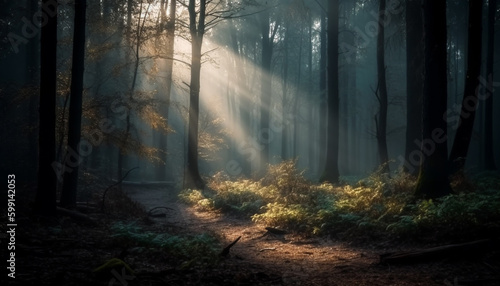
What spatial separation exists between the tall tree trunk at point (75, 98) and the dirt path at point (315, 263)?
4226 millimetres

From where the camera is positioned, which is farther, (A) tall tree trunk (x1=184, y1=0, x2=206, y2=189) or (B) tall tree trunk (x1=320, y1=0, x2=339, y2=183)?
(A) tall tree trunk (x1=184, y1=0, x2=206, y2=189)

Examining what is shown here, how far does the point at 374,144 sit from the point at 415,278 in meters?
50.1

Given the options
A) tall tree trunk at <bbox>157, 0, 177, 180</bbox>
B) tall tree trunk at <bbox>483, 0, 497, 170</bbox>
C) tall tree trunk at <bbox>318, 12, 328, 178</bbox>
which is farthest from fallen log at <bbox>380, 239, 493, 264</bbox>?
tall tree trunk at <bbox>483, 0, 497, 170</bbox>

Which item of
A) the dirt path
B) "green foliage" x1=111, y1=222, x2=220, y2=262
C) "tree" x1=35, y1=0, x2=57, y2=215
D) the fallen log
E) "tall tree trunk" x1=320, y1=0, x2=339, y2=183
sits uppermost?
"tall tree trunk" x1=320, y1=0, x2=339, y2=183

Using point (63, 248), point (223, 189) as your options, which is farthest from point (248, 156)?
point (63, 248)

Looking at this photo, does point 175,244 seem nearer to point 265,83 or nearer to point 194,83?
point 194,83

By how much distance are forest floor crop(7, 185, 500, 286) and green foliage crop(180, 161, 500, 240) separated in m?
0.52

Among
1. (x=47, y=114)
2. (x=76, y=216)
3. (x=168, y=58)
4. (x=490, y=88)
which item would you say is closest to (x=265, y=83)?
(x=168, y=58)

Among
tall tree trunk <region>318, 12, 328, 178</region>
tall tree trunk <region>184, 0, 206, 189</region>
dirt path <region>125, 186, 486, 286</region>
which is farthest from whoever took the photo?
tall tree trunk <region>318, 12, 328, 178</region>

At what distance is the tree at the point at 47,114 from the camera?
27.8 feet

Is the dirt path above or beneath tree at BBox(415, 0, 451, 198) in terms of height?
beneath

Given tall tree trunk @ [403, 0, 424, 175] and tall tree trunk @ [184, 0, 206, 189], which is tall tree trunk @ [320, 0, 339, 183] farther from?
tall tree trunk @ [184, 0, 206, 189]

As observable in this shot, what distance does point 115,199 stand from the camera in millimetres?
13242

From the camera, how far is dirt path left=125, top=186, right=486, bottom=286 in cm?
531
